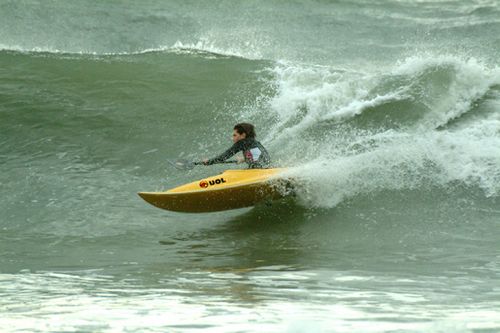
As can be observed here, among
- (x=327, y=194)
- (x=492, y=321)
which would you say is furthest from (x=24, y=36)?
(x=492, y=321)

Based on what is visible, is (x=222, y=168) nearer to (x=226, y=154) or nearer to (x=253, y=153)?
(x=226, y=154)

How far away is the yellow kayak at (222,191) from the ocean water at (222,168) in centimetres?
31

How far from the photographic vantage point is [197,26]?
66.6 feet

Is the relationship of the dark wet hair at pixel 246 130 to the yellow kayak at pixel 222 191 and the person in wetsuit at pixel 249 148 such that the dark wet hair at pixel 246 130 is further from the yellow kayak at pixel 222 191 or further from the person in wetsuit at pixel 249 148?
the yellow kayak at pixel 222 191

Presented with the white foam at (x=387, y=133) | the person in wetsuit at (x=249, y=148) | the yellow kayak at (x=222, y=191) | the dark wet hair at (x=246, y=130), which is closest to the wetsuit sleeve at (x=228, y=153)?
the person in wetsuit at (x=249, y=148)

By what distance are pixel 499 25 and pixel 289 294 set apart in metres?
16.2

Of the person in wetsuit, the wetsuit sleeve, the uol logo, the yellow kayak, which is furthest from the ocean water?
the wetsuit sleeve

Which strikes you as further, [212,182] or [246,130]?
[246,130]

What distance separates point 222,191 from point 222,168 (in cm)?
209

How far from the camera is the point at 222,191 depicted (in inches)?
384

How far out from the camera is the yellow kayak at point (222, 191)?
970cm

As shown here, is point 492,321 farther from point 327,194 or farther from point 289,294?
point 327,194

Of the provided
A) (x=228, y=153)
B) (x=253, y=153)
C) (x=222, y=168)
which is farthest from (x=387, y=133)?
(x=228, y=153)

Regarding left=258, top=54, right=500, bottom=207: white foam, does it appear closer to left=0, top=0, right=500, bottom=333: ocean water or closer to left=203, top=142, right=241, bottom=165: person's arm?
left=0, top=0, right=500, bottom=333: ocean water
